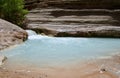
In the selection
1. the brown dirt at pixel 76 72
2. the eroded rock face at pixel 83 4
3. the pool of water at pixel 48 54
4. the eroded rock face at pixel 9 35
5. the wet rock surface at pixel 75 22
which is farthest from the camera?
the eroded rock face at pixel 83 4

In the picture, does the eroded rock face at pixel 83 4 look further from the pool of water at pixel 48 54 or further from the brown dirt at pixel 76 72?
the brown dirt at pixel 76 72

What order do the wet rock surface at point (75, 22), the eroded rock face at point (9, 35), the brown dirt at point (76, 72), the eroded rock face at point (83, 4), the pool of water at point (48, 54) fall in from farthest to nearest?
1. the eroded rock face at point (83, 4)
2. the wet rock surface at point (75, 22)
3. the eroded rock face at point (9, 35)
4. the pool of water at point (48, 54)
5. the brown dirt at point (76, 72)

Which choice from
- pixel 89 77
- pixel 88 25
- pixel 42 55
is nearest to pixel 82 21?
pixel 88 25

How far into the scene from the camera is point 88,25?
1778cm

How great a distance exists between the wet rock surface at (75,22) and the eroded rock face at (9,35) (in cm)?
312

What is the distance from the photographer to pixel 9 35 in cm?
1374

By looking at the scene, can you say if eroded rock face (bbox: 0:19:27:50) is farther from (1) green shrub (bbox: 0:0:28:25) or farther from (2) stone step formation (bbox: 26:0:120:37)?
(1) green shrub (bbox: 0:0:28:25)

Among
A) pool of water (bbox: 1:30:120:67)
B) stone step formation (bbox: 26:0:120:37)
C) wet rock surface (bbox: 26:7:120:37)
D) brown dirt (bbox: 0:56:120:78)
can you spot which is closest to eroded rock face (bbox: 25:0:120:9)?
stone step formation (bbox: 26:0:120:37)

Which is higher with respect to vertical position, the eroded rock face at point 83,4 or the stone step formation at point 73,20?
the eroded rock face at point 83,4

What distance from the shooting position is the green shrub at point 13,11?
1828cm

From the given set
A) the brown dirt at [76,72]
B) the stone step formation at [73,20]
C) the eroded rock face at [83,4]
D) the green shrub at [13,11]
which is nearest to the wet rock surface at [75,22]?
the stone step formation at [73,20]

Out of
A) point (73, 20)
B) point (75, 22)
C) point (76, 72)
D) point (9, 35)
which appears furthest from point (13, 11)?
point (76, 72)

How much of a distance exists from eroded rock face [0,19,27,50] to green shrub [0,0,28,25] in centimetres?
372

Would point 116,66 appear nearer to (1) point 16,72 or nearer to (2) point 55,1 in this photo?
(1) point 16,72
